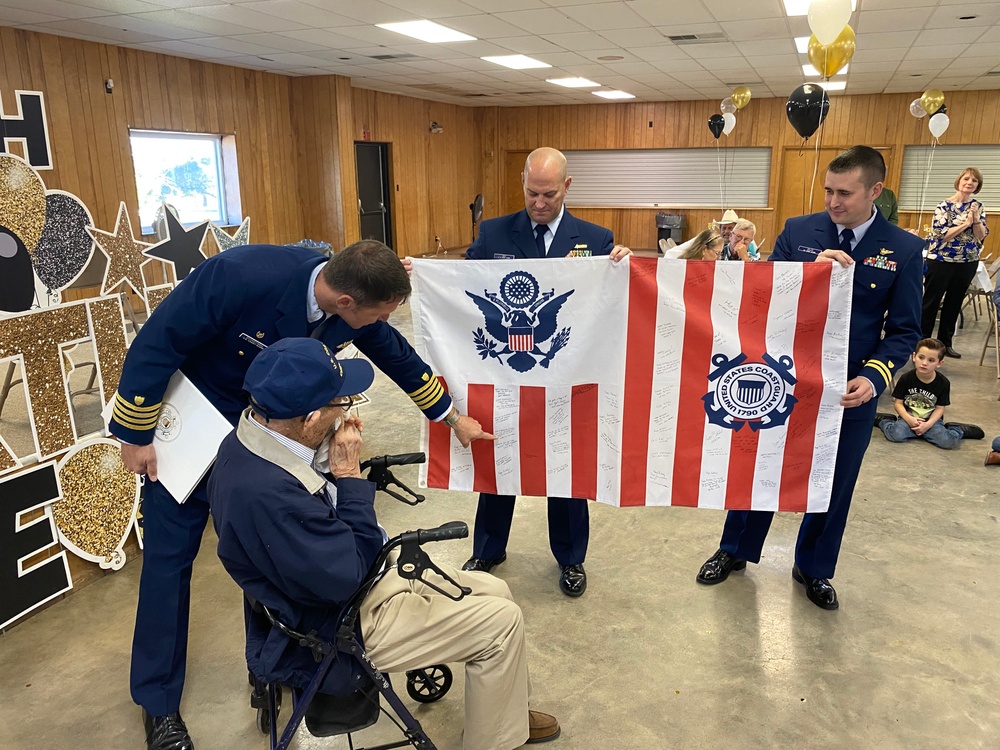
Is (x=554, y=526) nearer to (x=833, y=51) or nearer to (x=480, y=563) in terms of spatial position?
(x=480, y=563)

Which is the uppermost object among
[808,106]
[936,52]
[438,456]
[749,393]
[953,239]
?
[936,52]

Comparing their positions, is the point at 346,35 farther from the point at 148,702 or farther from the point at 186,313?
the point at 148,702

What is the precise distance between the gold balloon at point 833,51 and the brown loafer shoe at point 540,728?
5.38 m

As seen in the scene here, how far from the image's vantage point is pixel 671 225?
47.0ft

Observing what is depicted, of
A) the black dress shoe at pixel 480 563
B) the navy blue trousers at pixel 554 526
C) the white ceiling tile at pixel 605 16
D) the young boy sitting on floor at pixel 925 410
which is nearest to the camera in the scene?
the navy blue trousers at pixel 554 526

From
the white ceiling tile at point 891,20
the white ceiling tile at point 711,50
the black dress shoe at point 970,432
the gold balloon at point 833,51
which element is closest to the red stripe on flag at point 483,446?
the black dress shoe at point 970,432

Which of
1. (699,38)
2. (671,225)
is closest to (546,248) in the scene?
(699,38)

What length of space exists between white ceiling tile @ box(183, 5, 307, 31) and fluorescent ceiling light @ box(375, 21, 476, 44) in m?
0.91

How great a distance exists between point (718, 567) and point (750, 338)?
1.09 metres

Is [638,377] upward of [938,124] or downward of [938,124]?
downward

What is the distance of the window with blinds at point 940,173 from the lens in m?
12.5

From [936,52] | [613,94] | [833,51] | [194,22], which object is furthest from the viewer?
[613,94]

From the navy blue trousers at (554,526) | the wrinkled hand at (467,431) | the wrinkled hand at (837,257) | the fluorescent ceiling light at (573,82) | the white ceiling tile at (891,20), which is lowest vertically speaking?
the navy blue trousers at (554,526)

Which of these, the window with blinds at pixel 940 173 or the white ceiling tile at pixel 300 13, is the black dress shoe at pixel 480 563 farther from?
the window with blinds at pixel 940 173
